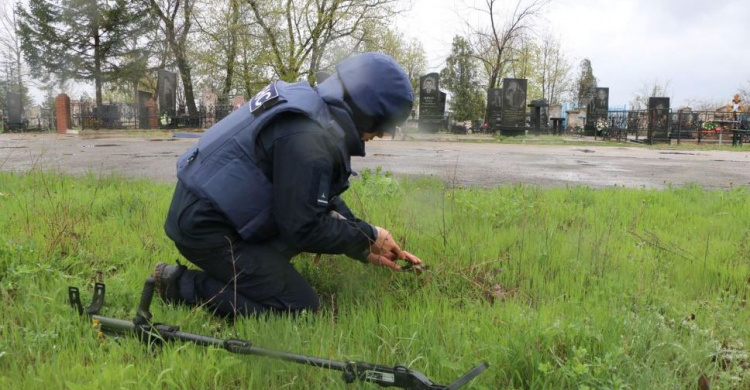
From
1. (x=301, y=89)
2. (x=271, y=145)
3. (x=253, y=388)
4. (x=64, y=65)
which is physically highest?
(x=64, y=65)

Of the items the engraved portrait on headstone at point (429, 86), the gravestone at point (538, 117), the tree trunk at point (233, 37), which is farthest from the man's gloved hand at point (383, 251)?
the gravestone at point (538, 117)

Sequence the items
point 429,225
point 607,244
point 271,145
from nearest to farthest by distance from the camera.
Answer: point 271,145
point 607,244
point 429,225

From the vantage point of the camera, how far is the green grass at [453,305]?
5.99 feet

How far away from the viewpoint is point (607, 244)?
336 centimetres

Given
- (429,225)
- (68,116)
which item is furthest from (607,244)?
(68,116)

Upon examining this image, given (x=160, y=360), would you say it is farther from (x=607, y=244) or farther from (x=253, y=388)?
(x=607, y=244)

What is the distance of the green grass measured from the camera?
→ 5.99 ft

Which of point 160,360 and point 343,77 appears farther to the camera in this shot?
point 343,77

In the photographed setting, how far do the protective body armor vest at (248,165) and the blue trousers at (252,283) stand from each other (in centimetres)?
10

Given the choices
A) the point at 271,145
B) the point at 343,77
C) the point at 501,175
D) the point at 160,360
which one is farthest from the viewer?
the point at 501,175

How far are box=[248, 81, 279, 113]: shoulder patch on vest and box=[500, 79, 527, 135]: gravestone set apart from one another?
26.2 meters

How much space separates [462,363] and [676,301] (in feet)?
4.20

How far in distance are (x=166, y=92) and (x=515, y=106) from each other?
20.6 metres

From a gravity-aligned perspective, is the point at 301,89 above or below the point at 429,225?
above
